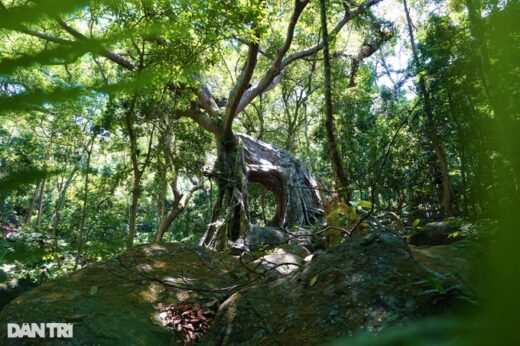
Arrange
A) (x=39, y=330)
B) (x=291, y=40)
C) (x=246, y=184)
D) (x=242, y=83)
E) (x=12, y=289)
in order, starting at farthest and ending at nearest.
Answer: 1. (x=246, y=184)
2. (x=242, y=83)
3. (x=291, y=40)
4. (x=12, y=289)
5. (x=39, y=330)

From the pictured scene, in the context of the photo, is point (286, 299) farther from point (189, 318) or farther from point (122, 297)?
point (122, 297)

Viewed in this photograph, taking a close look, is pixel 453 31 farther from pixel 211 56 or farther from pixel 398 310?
pixel 398 310

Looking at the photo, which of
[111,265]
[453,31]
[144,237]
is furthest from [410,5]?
[144,237]

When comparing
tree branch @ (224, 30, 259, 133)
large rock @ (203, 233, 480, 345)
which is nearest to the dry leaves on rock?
large rock @ (203, 233, 480, 345)

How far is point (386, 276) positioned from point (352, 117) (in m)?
9.31

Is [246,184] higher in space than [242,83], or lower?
lower

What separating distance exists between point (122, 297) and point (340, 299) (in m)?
1.72

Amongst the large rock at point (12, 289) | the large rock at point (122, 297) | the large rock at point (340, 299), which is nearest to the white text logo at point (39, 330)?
the large rock at point (122, 297)

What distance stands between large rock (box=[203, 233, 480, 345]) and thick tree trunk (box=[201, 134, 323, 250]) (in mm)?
4948

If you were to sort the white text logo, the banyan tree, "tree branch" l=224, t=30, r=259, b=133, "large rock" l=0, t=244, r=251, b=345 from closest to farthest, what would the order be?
the white text logo < "large rock" l=0, t=244, r=251, b=345 < the banyan tree < "tree branch" l=224, t=30, r=259, b=133

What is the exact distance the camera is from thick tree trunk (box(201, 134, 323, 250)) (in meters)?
7.86

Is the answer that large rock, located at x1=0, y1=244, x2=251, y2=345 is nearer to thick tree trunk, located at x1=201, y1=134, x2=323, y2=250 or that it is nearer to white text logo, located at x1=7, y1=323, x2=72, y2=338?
white text logo, located at x1=7, y1=323, x2=72, y2=338

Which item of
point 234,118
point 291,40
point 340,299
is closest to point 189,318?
point 340,299

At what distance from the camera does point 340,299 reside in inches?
80.5
